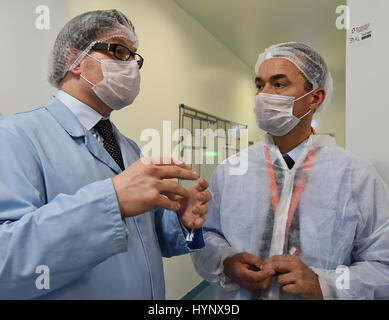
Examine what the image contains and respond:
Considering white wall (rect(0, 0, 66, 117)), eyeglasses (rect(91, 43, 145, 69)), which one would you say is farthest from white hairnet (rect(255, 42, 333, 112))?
white wall (rect(0, 0, 66, 117))

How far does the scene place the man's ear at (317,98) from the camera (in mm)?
750

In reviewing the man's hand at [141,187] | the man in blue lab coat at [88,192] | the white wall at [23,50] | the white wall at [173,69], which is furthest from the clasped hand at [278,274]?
the white wall at [23,50]

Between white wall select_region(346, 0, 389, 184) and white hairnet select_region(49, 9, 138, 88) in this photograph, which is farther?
white wall select_region(346, 0, 389, 184)

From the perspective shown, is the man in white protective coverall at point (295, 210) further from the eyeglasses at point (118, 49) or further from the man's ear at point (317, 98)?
the eyeglasses at point (118, 49)

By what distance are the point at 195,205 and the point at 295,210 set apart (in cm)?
27

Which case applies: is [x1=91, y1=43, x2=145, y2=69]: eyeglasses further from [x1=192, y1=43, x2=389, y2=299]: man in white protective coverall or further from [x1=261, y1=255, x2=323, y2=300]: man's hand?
[x1=261, y1=255, x2=323, y2=300]: man's hand

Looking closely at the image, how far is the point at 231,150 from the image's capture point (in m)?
0.74

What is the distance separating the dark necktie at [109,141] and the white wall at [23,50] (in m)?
0.40

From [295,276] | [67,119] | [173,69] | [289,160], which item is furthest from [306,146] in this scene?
[67,119]

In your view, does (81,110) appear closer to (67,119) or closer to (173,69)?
(67,119)

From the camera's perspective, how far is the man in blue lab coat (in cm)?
37
